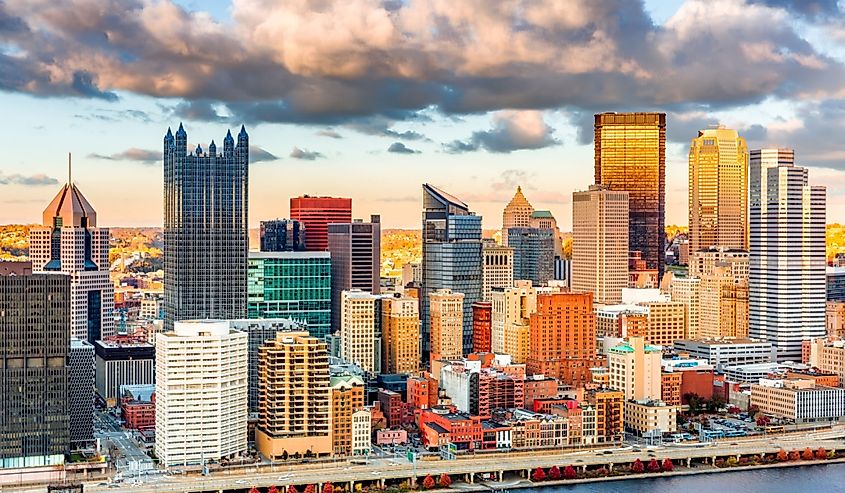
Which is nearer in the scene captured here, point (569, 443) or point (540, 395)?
point (569, 443)

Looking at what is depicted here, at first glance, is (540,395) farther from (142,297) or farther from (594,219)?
(142,297)

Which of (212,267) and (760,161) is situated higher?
(760,161)

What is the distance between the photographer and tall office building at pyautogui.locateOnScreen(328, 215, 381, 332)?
245ft

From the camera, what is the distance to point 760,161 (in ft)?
240

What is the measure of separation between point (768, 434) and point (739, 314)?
23430 millimetres

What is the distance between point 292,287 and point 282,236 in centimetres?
1662

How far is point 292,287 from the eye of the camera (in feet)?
226

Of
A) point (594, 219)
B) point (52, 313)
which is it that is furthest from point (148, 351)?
point (594, 219)

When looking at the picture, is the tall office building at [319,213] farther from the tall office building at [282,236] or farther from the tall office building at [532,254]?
the tall office building at [532,254]

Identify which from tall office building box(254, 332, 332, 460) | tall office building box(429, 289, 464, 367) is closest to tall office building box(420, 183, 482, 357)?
tall office building box(429, 289, 464, 367)

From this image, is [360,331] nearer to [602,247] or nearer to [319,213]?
[319,213]

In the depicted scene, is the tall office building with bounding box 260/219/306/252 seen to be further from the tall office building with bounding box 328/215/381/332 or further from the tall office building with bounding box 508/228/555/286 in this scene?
the tall office building with bounding box 508/228/555/286

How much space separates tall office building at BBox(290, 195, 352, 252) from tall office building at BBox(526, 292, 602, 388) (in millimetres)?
28033

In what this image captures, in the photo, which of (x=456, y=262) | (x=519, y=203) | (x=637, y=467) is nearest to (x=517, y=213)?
(x=519, y=203)
